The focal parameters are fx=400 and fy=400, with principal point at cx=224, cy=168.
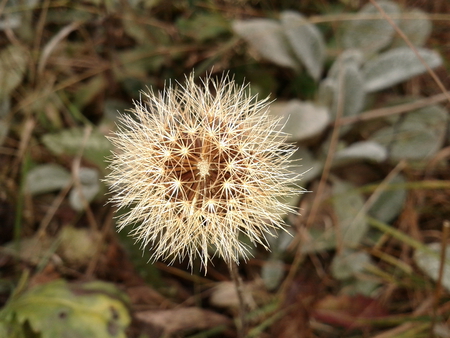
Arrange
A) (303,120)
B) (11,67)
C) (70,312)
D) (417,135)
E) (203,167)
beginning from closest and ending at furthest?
(203,167) → (70,312) → (303,120) → (417,135) → (11,67)

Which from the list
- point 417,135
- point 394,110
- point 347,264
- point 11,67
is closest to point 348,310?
point 347,264

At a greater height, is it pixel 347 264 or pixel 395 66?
pixel 395 66

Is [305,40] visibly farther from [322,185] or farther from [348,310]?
[348,310]

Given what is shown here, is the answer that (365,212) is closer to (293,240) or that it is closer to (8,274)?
(293,240)

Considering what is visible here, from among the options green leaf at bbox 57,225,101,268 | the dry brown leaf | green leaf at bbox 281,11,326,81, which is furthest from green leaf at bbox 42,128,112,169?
green leaf at bbox 281,11,326,81

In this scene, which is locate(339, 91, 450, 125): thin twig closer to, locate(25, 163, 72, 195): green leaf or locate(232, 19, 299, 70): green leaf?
locate(232, 19, 299, 70): green leaf

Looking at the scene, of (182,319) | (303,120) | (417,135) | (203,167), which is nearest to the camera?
(203,167)

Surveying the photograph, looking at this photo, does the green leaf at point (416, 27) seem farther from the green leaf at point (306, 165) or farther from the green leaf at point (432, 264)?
the green leaf at point (432, 264)
